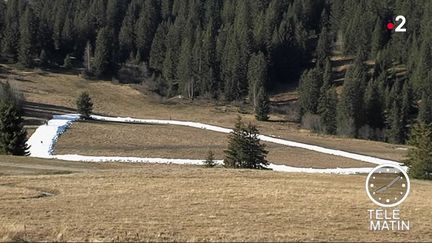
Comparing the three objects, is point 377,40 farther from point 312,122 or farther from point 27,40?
point 27,40

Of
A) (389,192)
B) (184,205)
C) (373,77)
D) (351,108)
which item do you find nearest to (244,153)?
(389,192)

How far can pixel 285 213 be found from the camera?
21469mm

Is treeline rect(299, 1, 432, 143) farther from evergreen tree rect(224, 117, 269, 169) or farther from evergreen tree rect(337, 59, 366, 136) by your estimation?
evergreen tree rect(224, 117, 269, 169)

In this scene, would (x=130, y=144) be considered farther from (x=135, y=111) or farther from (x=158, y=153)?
(x=135, y=111)

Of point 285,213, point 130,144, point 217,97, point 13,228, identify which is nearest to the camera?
point 13,228

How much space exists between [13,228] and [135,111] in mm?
84296

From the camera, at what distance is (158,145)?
6488 centimetres

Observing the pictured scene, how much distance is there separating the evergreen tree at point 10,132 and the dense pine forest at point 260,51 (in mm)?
58393

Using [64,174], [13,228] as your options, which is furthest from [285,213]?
[64,174]

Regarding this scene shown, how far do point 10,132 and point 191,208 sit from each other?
97.4 ft

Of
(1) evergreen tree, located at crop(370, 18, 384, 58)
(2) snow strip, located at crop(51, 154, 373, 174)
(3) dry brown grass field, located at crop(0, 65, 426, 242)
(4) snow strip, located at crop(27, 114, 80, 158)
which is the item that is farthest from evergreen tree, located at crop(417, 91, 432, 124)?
(3) dry brown grass field, located at crop(0, 65, 426, 242)

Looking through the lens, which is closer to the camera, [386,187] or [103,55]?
[386,187]

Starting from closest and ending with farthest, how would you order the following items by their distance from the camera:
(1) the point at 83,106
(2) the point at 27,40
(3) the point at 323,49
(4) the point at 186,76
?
(1) the point at 83,106
(2) the point at 27,40
(4) the point at 186,76
(3) the point at 323,49

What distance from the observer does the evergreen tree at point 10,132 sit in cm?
4604
